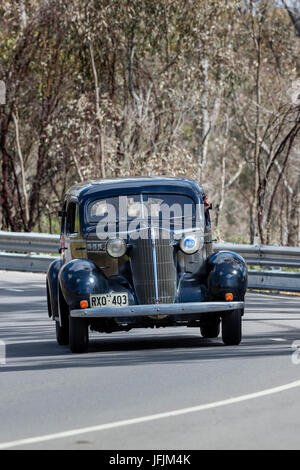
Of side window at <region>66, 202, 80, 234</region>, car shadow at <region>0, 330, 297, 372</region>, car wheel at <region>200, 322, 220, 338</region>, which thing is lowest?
car shadow at <region>0, 330, 297, 372</region>

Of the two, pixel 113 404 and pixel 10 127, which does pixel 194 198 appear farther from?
pixel 10 127

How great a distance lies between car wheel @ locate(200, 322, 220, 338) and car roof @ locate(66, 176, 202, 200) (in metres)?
1.54

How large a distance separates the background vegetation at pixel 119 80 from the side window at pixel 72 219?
17764mm

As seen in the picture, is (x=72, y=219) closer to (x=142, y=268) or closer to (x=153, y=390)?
(x=142, y=268)

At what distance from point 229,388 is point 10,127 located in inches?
1143

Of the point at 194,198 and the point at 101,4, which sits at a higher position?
the point at 101,4

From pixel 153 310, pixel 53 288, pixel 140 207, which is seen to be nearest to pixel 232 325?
pixel 153 310

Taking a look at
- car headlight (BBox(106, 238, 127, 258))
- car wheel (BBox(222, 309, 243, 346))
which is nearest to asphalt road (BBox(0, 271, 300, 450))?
car wheel (BBox(222, 309, 243, 346))

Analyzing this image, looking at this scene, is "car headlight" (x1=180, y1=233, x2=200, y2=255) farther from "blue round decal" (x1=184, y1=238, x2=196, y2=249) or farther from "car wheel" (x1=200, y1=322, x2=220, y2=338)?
"car wheel" (x1=200, y1=322, x2=220, y2=338)

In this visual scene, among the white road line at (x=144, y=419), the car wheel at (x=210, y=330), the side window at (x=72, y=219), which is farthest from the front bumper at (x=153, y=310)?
the white road line at (x=144, y=419)

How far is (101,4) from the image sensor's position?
103 ft

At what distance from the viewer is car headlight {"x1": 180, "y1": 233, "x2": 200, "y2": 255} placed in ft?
37.8

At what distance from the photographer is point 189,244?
11.6 metres
